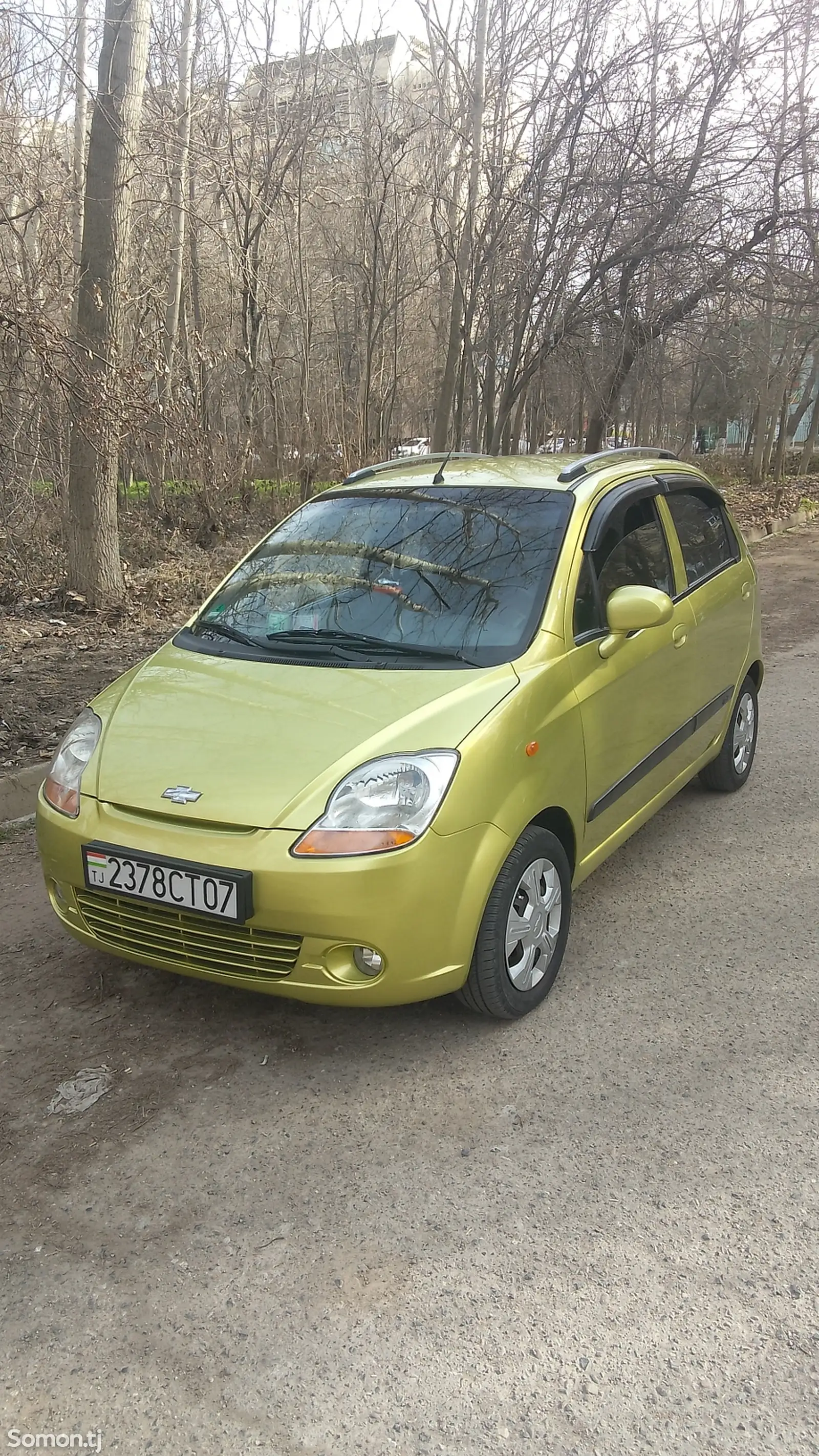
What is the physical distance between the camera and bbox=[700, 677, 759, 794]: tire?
503 centimetres

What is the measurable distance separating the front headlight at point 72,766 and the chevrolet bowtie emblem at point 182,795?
14.0 inches

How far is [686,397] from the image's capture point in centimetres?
2059

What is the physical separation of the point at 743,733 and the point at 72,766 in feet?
11.4

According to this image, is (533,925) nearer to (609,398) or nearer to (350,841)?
(350,841)

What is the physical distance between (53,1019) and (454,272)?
37.3 feet

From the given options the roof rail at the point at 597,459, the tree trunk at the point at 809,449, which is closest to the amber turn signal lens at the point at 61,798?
the roof rail at the point at 597,459

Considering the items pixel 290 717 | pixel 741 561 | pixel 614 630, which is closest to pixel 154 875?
pixel 290 717

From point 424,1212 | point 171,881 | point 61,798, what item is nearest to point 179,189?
point 61,798

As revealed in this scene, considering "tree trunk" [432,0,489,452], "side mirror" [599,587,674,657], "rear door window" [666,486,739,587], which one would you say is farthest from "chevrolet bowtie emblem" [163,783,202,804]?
"tree trunk" [432,0,489,452]

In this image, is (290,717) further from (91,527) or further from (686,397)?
(686,397)

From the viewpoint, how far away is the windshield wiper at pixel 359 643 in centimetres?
331

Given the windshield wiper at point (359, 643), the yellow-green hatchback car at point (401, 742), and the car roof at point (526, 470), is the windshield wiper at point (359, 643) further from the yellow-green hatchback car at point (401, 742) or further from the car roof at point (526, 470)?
the car roof at point (526, 470)

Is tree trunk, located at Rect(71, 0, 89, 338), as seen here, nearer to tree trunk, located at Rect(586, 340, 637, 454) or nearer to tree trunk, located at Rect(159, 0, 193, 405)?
tree trunk, located at Rect(159, 0, 193, 405)

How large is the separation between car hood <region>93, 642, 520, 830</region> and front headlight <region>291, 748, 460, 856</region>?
0.03m
